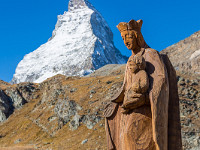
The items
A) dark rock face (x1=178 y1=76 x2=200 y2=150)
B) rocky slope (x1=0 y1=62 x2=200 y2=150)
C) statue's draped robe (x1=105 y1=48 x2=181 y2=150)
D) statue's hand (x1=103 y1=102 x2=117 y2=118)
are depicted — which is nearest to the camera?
statue's draped robe (x1=105 y1=48 x2=181 y2=150)

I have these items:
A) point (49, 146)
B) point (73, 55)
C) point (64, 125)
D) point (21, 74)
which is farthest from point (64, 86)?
Answer: point (21, 74)

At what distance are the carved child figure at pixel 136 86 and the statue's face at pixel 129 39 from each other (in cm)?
48

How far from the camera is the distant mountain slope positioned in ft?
195

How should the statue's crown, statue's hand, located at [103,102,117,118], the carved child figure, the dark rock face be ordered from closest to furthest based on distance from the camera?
the carved child figure
the statue's crown
statue's hand, located at [103,102,117,118]
the dark rock face

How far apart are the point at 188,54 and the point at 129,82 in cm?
6491

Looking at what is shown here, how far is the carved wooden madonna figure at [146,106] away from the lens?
478 cm

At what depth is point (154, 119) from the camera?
4695 millimetres

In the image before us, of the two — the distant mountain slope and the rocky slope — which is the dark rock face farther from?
the distant mountain slope

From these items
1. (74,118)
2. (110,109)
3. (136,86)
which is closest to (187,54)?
(74,118)

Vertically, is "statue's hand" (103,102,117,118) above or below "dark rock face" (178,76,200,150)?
below

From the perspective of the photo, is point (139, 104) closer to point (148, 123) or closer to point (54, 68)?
point (148, 123)

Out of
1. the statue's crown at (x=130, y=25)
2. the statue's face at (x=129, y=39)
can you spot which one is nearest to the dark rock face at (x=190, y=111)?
the statue's face at (x=129, y=39)

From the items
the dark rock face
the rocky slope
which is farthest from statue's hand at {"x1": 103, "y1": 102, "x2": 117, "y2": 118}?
the rocky slope

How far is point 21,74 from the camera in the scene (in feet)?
632
